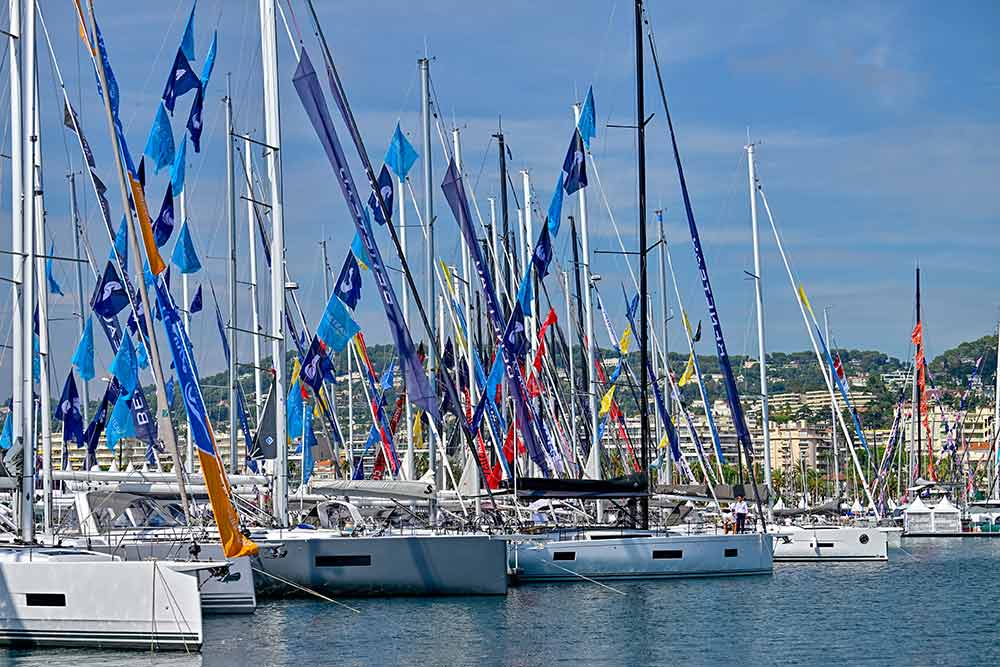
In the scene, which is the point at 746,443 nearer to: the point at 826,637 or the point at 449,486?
the point at 449,486

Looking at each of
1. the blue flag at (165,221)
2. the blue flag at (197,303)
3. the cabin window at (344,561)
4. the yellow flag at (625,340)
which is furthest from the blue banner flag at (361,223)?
the yellow flag at (625,340)

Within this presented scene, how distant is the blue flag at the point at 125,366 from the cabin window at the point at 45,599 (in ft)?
45.5

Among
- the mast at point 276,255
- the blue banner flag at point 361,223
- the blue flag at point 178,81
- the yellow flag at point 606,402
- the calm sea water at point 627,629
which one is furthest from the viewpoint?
the yellow flag at point 606,402

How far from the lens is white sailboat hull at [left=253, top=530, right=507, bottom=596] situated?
31062 millimetres

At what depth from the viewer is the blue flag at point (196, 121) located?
35094mm

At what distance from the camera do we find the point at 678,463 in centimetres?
5288

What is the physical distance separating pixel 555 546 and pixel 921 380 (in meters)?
46.8

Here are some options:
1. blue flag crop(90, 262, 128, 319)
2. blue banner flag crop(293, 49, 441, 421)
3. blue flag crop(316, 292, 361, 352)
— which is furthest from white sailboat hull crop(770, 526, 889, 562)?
blue flag crop(90, 262, 128, 319)

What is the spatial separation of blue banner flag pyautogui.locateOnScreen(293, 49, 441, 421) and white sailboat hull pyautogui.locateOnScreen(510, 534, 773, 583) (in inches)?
264

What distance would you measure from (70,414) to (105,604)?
18.6 m

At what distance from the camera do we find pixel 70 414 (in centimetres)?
4072

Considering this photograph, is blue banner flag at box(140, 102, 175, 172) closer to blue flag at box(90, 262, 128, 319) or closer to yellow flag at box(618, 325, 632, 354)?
blue flag at box(90, 262, 128, 319)

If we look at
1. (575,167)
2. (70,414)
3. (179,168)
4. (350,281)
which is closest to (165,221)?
(179,168)

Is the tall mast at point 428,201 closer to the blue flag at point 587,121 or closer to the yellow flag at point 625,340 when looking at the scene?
the blue flag at point 587,121
